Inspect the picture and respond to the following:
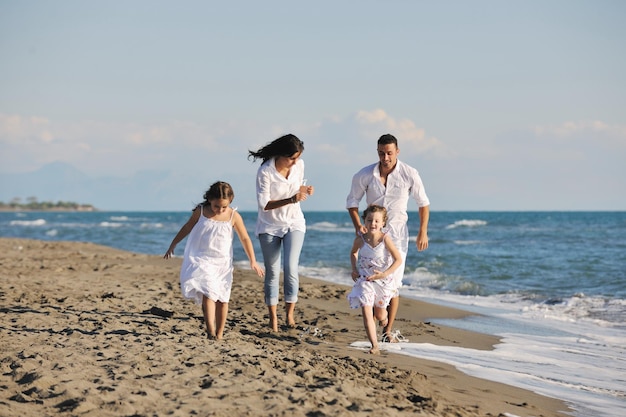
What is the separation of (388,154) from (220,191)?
162 centimetres

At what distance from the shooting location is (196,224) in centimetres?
612

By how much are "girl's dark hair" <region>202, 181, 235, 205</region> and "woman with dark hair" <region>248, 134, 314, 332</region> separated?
2.13ft

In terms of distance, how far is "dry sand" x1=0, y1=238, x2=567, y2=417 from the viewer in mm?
4027

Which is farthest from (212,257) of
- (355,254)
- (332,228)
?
(332,228)

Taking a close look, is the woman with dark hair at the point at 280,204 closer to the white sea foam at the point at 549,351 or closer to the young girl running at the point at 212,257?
the young girl running at the point at 212,257

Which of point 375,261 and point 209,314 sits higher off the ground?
point 375,261

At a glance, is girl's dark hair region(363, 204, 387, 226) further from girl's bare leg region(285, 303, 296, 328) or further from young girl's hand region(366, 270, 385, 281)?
girl's bare leg region(285, 303, 296, 328)

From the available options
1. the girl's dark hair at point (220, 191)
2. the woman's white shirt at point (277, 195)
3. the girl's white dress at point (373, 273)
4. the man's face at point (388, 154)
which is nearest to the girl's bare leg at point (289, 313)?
the woman's white shirt at point (277, 195)

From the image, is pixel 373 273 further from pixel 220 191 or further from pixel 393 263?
pixel 220 191

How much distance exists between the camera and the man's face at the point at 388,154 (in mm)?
6371

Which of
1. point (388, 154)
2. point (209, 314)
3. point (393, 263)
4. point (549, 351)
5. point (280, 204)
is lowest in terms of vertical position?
point (549, 351)

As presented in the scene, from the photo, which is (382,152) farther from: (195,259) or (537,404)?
(537,404)

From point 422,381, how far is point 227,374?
55.6 inches

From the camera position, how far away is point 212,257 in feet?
19.8
